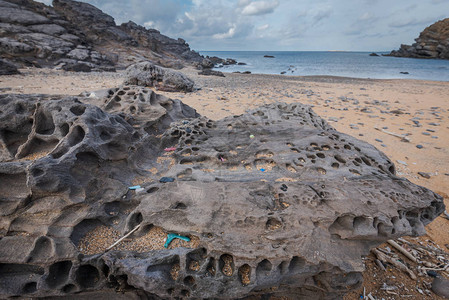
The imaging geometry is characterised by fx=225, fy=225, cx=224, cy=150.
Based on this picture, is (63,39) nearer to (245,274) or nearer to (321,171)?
(321,171)

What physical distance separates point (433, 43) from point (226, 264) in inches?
3196

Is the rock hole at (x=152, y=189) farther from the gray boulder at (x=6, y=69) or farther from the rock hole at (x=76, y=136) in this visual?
the gray boulder at (x=6, y=69)

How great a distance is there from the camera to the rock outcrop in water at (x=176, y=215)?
1.79 metres

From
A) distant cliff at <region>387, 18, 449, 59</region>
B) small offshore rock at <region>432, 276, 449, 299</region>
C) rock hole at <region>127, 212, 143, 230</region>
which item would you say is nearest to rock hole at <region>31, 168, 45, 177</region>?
rock hole at <region>127, 212, 143, 230</region>

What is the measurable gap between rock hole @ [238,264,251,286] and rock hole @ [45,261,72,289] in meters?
1.38

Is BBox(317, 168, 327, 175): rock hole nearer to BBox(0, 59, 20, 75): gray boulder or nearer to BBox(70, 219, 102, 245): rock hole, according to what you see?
BBox(70, 219, 102, 245): rock hole

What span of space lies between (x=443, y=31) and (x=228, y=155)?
→ 84.0 m

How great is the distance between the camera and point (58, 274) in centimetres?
183

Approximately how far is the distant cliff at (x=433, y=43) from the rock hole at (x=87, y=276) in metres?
75.6

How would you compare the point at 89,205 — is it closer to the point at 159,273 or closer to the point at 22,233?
the point at 22,233

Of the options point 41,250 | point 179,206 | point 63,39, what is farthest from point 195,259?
point 63,39

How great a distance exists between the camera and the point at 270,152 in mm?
3328

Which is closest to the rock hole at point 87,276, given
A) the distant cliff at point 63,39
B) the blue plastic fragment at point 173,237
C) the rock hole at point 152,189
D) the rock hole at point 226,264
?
the blue plastic fragment at point 173,237

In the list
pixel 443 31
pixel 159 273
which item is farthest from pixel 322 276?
pixel 443 31
